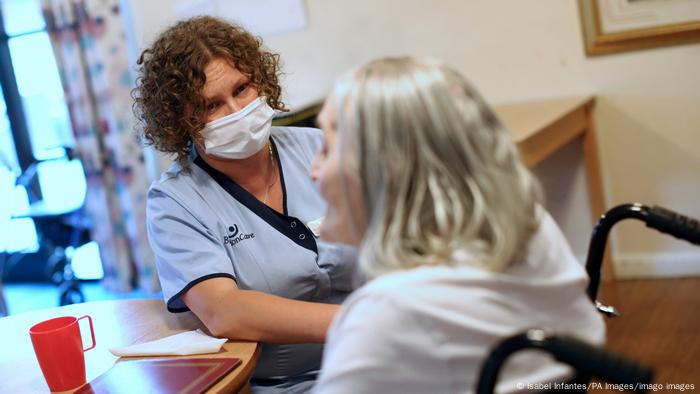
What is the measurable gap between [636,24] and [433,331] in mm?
2478

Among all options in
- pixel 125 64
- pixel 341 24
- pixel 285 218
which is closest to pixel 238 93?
pixel 285 218

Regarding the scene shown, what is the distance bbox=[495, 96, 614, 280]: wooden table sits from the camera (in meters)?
2.30

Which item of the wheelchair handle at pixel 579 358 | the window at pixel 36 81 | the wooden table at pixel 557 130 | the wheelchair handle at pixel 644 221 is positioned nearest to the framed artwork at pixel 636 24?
the wooden table at pixel 557 130

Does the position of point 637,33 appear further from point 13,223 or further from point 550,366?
point 13,223

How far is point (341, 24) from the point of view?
339 cm

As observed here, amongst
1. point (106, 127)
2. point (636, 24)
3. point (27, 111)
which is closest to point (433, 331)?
point (636, 24)

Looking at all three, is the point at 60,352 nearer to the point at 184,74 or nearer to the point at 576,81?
the point at 184,74

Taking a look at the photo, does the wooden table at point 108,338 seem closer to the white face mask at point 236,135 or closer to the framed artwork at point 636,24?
the white face mask at point 236,135

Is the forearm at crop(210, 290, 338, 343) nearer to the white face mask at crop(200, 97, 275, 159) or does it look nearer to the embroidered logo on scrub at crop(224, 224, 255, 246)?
the embroidered logo on scrub at crop(224, 224, 255, 246)

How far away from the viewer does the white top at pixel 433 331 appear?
79 centimetres

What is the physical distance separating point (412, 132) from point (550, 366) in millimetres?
303

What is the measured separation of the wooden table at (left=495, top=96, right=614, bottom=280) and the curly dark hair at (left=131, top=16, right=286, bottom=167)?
84 cm

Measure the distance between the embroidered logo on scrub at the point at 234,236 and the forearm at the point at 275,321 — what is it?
→ 7.2 inches

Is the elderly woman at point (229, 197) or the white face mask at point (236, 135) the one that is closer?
the elderly woman at point (229, 197)
